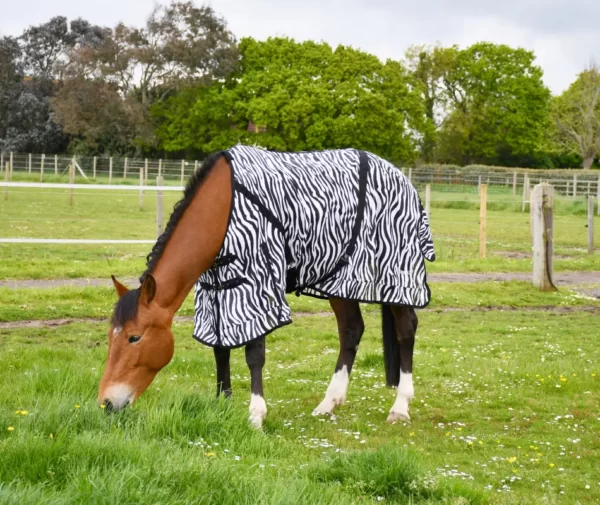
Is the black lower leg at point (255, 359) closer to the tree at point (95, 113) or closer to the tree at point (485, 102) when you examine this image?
the tree at point (95, 113)

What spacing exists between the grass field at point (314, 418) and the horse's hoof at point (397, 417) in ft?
0.33

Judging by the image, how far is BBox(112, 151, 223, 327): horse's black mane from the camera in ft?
16.6

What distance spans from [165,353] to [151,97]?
5804cm

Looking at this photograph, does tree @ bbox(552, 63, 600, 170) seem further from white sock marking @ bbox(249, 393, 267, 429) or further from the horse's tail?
white sock marking @ bbox(249, 393, 267, 429)

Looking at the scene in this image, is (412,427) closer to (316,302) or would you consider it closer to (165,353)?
(165,353)

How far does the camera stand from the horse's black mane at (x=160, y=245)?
507 centimetres

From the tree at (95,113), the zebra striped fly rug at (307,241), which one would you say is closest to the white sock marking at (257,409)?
the zebra striped fly rug at (307,241)

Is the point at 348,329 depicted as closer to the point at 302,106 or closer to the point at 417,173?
the point at 417,173

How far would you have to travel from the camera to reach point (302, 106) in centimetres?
5753

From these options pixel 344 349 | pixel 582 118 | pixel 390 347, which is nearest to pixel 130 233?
pixel 390 347

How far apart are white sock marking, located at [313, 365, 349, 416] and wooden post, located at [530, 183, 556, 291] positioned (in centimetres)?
822

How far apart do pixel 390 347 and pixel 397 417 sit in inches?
34.8

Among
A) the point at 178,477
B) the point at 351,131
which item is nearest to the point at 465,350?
the point at 178,477

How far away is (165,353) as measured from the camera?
520 cm
